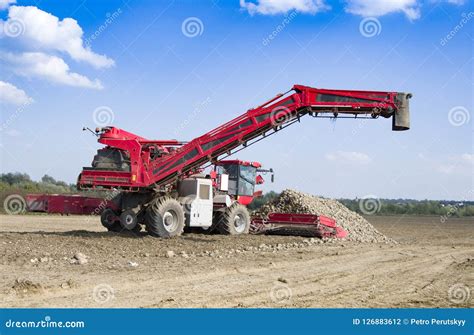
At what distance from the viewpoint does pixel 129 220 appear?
16.5m

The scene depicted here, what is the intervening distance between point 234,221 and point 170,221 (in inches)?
118

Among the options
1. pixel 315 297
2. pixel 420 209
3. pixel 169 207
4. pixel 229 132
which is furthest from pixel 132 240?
pixel 420 209

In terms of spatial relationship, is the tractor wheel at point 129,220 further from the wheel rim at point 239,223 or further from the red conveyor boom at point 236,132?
the wheel rim at point 239,223

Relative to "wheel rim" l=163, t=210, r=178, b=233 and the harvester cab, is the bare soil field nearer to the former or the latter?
"wheel rim" l=163, t=210, r=178, b=233

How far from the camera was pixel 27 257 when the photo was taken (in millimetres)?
11805

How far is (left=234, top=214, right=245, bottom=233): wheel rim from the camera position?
19.0 metres

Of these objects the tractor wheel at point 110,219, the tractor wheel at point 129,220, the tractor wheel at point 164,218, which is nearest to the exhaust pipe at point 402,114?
the tractor wheel at point 164,218

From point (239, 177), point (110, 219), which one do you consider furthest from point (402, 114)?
point (110, 219)

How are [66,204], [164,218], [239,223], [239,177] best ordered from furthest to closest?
[239,177], [239,223], [66,204], [164,218]

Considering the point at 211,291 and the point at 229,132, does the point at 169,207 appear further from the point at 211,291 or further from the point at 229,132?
the point at 211,291

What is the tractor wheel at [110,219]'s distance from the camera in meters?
17.1

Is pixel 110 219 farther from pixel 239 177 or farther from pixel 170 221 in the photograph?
pixel 239 177

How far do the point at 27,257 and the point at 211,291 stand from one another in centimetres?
479

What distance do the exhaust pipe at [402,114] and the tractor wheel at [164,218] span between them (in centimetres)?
636
